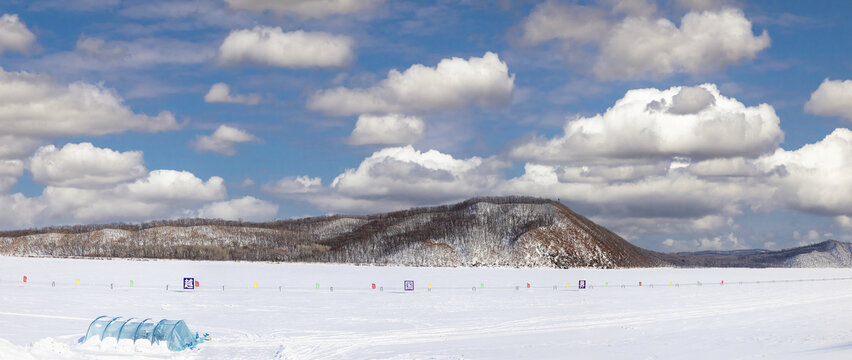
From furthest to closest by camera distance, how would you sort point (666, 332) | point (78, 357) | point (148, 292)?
1. point (148, 292)
2. point (666, 332)
3. point (78, 357)

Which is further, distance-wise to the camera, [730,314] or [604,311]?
[604,311]

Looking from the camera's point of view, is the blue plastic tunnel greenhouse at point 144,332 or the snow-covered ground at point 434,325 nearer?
the snow-covered ground at point 434,325

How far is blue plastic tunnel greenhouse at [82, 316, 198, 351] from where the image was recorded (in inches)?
1367

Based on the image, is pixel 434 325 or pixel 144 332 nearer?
pixel 144 332

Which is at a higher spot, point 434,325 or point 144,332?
point 144,332

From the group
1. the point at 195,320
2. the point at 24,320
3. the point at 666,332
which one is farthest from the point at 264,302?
the point at 666,332

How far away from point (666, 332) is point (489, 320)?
1244cm

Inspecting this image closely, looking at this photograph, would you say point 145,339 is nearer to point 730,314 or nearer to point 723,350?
point 723,350

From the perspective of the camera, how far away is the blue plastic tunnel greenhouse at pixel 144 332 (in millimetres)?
34719

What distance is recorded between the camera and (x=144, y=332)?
115 ft

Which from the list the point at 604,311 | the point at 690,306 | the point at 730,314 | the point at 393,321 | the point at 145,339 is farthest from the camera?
the point at 690,306

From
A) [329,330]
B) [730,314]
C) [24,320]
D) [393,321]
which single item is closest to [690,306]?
[730,314]

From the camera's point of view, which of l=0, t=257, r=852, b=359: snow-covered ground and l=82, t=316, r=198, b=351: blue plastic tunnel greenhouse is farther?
l=82, t=316, r=198, b=351: blue plastic tunnel greenhouse

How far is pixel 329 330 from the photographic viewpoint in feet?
142
